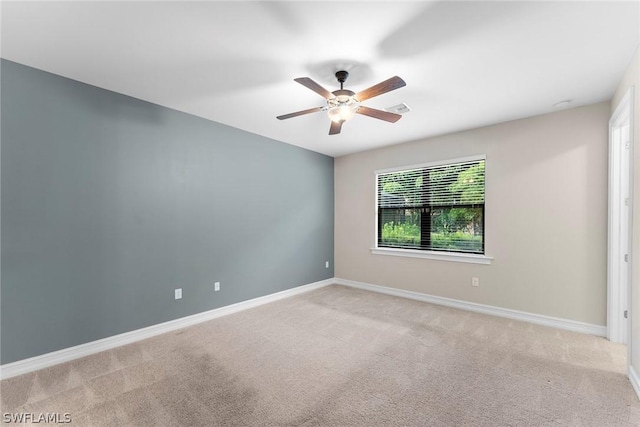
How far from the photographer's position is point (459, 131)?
3.98m

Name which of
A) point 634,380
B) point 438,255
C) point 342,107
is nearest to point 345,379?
point 634,380

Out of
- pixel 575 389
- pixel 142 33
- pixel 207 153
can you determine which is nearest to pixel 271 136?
pixel 207 153

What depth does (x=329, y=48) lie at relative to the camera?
206 centimetres

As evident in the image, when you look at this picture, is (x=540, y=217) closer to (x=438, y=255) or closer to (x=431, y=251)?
(x=438, y=255)

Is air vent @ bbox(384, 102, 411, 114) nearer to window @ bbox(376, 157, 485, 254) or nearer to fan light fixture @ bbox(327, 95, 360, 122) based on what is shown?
fan light fixture @ bbox(327, 95, 360, 122)

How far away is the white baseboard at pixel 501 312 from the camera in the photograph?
3.05 m

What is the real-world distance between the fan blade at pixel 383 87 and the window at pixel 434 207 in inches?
95.7

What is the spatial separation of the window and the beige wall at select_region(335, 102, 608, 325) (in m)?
0.17

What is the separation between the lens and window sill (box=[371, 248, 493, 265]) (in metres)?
3.79

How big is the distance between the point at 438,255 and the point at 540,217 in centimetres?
136

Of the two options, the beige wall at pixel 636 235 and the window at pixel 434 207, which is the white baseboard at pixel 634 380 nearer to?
the beige wall at pixel 636 235

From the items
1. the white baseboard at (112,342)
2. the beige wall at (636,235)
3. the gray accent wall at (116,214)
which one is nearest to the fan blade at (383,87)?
the beige wall at (636,235)

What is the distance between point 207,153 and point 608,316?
16.4 ft

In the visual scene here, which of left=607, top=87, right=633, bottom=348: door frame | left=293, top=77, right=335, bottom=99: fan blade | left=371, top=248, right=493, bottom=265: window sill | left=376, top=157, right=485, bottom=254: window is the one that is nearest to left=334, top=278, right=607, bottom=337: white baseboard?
left=607, top=87, right=633, bottom=348: door frame
